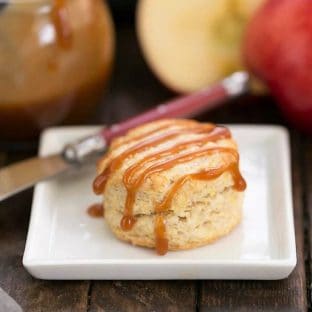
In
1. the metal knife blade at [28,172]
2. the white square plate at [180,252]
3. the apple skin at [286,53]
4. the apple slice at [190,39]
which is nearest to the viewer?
the white square plate at [180,252]

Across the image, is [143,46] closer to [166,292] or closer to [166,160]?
[166,160]

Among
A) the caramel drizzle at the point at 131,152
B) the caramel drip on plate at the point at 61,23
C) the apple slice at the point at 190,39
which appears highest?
the caramel drip on plate at the point at 61,23

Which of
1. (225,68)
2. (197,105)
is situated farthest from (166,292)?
(225,68)

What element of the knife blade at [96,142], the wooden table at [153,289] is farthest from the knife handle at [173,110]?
the wooden table at [153,289]

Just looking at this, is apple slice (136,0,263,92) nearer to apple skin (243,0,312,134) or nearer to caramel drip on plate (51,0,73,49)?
apple skin (243,0,312,134)

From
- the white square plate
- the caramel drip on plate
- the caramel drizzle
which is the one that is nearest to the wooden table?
the white square plate

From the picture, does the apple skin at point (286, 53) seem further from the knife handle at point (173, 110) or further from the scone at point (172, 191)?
the scone at point (172, 191)
